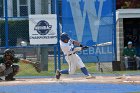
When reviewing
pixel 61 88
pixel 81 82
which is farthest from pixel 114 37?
pixel 61 88

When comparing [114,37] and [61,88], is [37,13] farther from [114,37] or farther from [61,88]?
[61,88]

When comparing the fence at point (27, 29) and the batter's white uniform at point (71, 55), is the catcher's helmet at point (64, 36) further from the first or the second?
the fence at point (27, 29)

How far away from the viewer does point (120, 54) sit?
80.1 ft

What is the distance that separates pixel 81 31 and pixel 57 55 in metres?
1.51

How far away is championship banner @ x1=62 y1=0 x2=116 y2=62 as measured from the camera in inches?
867

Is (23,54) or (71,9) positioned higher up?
(71,9)

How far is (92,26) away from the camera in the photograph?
2209 cm

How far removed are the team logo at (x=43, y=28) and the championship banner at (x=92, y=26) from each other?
0.84 meters

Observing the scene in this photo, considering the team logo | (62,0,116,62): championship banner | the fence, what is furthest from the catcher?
(62,0,116,62): championship banner

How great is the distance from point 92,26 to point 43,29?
7.22 feet

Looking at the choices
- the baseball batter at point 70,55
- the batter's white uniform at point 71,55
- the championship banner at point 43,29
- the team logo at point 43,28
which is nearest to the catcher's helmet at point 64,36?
the baseball batter at point 70,55

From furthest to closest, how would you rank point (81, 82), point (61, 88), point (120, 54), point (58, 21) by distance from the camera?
point (120, 54)
point (58, 21)
point (81, 82)
point (61, 88)

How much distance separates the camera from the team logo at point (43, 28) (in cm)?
2155

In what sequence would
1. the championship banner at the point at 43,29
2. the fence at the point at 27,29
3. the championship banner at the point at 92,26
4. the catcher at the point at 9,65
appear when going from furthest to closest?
the championship banner at the point at 92,26
the fence at the point at 27,29
the championship banner at the point at 43,29
the catcher at the point at 9,65
